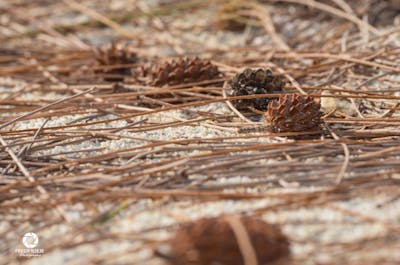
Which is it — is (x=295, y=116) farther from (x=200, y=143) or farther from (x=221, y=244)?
(x=221, y=244)

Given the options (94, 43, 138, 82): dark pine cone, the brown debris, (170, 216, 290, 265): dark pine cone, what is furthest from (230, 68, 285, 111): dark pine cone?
the brown debris

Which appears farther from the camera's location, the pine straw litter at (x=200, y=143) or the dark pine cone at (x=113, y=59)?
the dark pine cone at (x=113, y=59)

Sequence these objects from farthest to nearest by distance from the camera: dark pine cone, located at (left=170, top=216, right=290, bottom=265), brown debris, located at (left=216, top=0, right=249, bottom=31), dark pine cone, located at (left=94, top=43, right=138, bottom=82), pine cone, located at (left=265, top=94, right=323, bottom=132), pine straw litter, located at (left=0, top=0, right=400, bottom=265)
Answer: brown debris, located at (left=216, top=0, right=249, bottom=31) → dark pine cone, located at (left=94, top=43, right=138, bottom=82) → pine cone, located at (left=265, top=94, right=323, bottom=132) → pine straw litter, located at (left=0, top=0, right=400, bottom=265) → dark pine cone, located at (left=170, top=216, right=290, bottom=265)

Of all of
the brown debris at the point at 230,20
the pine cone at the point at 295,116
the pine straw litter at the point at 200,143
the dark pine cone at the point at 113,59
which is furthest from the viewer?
the brown debris at the point at 230,20

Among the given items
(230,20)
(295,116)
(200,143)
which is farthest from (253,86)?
(230,20)

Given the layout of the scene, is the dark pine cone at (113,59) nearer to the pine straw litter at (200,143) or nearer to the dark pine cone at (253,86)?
the pine straw litter at (200,143)

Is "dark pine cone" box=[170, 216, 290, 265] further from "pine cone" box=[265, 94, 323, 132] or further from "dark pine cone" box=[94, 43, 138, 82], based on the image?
"dark pine cone" box=[94, 43, 138, 82]

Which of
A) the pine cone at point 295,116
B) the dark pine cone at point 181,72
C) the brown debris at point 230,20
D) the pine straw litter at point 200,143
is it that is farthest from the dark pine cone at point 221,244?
the brown debris at point 230,20
